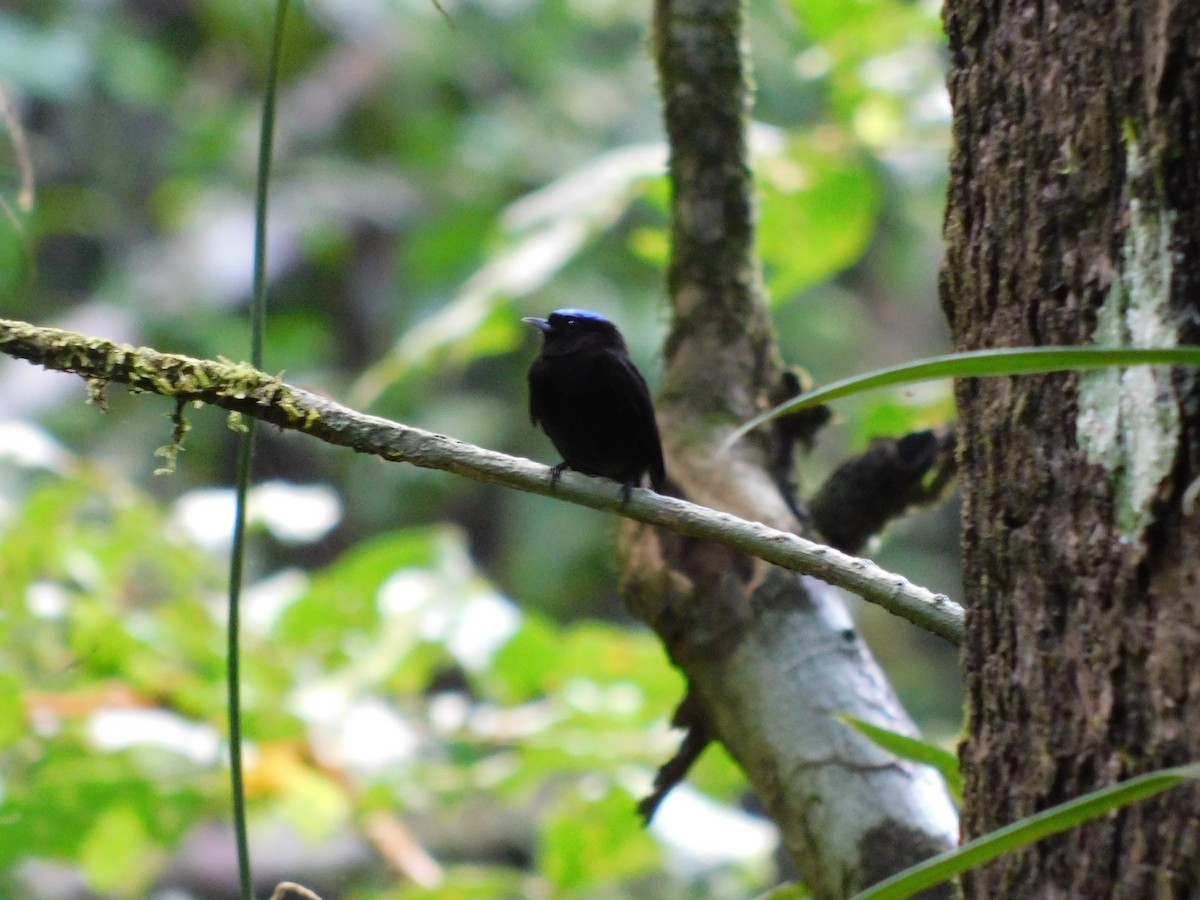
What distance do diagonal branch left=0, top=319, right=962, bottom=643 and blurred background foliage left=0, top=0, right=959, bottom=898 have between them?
2.61 ft

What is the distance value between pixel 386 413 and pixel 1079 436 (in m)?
5.53

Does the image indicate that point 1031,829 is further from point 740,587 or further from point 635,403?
point 635,403

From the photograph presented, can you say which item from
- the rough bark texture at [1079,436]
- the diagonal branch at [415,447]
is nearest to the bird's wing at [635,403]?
the diagonal branch at [415,447]

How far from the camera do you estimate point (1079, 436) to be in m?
1.47

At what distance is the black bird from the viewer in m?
3.63

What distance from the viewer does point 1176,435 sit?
1.34 metres

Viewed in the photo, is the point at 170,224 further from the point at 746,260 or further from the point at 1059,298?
the point at 1059,298

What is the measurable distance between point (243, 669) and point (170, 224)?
8.36m

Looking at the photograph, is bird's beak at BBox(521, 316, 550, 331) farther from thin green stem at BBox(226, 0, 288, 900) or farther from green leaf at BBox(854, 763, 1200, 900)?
green leaf at BBox(854, 763, 1200, 900)

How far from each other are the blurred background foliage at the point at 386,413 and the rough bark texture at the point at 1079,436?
105cm

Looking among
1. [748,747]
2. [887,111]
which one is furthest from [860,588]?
[887,111]

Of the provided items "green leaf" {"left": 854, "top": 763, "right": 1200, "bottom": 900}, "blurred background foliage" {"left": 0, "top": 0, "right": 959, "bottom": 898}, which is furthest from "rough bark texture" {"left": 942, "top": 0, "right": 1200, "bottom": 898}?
"blurred background foliage" {"left": 0, "top": 0, "right": 959, "bottom": 898}

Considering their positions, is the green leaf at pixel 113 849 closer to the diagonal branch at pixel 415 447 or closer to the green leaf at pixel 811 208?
the diagonal branch at pixel 415 447

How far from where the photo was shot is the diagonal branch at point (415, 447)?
5.34 feet
